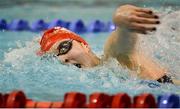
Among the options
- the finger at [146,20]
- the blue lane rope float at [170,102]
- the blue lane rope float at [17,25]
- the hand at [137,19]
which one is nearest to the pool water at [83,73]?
the blue lane rope float at [170,102]

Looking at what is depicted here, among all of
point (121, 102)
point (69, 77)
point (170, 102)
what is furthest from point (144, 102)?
point (69, 77)

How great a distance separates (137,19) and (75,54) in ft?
2.32

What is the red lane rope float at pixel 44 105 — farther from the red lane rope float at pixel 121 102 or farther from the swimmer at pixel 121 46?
the swimmer at pixel 121 46

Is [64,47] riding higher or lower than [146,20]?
lower

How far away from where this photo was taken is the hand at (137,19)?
1.98m

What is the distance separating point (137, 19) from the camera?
2.02 metres

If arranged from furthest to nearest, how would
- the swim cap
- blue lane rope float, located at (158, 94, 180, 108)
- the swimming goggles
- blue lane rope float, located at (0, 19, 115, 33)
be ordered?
blue lane rope float, located at (0, 19, 115, 33)
the swim cap
the swimming goggles
blue lane rope float, located at (158, 94, 180, 108)

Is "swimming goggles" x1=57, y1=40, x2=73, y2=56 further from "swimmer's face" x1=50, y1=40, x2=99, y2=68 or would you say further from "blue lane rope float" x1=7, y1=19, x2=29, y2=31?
"blue lane rope float" x1=7, y1=19, x2=29, y2=31

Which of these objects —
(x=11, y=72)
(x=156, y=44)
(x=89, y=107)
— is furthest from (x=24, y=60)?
(x=89, y=107)

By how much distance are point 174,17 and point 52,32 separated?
0.99m

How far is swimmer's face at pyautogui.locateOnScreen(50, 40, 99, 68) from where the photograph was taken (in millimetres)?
2658

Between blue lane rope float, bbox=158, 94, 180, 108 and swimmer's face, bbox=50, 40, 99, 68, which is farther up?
swimmer's face, bbox=50, 40, 99, 68

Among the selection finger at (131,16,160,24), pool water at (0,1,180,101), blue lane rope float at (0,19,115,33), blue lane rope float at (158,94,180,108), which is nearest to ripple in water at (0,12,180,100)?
pool water at (0,1,180,101)

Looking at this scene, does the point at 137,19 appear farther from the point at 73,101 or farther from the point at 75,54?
the point at 75,54
